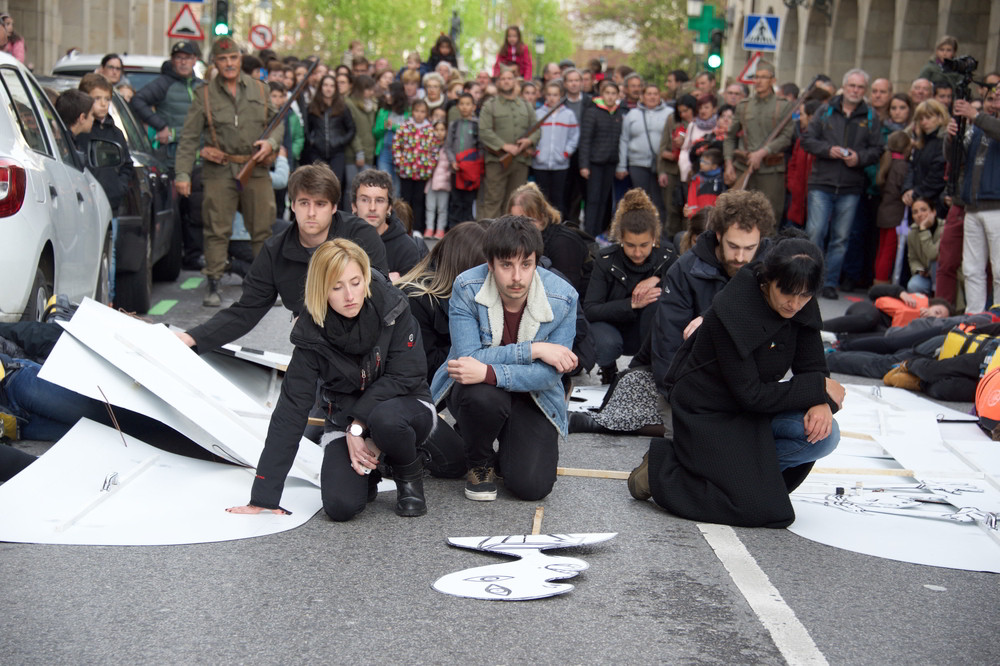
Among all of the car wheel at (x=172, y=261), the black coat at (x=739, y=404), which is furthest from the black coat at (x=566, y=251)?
the car wheel at (x=172, y=261)

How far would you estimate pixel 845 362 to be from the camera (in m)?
9.83

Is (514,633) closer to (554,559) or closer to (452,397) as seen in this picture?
(554,559)

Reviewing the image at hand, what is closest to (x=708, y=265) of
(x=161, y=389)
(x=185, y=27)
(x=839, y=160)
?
(x=161, y=389)

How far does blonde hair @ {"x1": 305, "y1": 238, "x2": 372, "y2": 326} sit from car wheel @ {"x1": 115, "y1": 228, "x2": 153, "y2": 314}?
5826mm

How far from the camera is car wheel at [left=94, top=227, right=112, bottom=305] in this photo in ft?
29.1

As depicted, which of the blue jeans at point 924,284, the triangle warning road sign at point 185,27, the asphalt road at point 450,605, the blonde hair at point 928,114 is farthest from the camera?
the triangle warning road sign at point 185,27

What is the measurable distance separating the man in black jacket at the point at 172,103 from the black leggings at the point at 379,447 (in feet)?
31.5

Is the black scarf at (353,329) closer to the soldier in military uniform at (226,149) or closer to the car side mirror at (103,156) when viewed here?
the car side mirror at (103,156)

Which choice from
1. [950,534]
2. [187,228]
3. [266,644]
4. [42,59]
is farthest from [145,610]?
[42,59]

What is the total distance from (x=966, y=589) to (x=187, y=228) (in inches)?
439

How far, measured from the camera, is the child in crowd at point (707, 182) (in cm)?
1484

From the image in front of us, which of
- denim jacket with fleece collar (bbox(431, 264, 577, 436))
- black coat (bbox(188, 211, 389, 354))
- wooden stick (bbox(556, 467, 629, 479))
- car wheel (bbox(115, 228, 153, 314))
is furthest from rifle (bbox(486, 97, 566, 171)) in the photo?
denim jacket with fleece collar (bbox(431, 264, 577, 436))

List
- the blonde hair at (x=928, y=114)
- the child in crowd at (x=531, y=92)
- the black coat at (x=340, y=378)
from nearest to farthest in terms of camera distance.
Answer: the black coat at (x=340, y=378)
the blonde hair at (x=928, y=114)
the child in crowd at (x=531, y=92)

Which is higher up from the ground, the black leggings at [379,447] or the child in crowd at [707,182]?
the child in crowd at [707,182]
